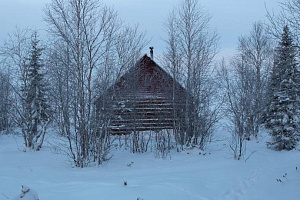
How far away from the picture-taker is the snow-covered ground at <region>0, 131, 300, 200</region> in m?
6.00

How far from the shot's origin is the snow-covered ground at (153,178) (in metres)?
6.00

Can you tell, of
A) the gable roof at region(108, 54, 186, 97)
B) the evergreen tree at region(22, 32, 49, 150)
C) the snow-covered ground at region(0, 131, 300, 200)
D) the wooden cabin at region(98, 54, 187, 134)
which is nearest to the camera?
the snow-covered ground at region(0, 131, 300, 200)

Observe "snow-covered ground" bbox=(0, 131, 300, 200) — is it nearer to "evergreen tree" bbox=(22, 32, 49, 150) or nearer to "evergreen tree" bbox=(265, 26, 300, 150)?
"evergreen tree" bbox=(22, 32, 49, 150)

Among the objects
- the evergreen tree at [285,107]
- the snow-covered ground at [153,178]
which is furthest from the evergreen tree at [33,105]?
the evergreen tree at [285,107]

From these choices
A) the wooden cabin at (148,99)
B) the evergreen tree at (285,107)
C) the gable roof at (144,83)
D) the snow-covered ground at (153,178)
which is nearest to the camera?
the snow-covered ground at (153,178)

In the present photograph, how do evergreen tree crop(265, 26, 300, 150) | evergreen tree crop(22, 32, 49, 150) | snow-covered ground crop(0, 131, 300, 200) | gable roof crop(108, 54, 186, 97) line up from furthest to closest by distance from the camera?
1. evergreen tree crop(265, 26, 300, 150)
2. evergreen tree crop(22, 32, 49, 150)
3. gable roof crop(108, 54, 186, 97)
4. snow-covered ground crop(0, 131, 300, 200)

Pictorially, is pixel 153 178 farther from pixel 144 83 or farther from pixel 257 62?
pixel 257 62

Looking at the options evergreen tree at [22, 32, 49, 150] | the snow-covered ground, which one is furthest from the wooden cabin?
evergreen tree at [22, 32, 49, 150]

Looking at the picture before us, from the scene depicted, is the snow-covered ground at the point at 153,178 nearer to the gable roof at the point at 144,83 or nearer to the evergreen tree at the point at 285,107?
the evergreen tree at the point at 285,107

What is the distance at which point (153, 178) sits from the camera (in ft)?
24.7

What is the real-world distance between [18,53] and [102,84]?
19.2ft

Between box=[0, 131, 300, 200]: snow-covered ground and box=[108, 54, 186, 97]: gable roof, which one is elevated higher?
box=[108, 54, 186, 97]: gable roof

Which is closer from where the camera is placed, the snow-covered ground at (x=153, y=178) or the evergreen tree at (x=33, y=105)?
the snow-covered ground at (x=153, y=178)

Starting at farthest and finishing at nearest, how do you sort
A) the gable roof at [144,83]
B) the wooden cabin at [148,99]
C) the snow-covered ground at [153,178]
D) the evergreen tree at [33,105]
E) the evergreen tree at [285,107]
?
the evergreen tree at [285,107] → the evergreen tree at [33,105] → the wooden cabin at [148,99] → the gable roof at [144,83] → the snow-covered ground at [153,178]
